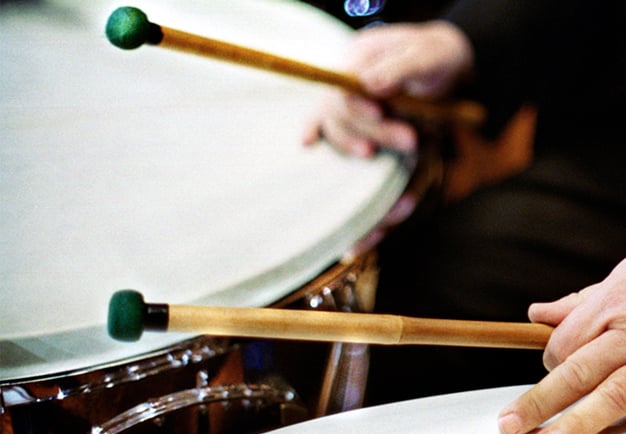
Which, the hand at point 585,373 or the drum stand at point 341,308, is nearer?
the hand at point 585,373

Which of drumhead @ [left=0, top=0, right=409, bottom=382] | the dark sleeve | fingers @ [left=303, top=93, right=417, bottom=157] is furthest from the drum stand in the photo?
the dark sleeve

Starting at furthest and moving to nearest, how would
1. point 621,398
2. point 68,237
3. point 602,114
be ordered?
point 602,114
point 68,237
point 621,398

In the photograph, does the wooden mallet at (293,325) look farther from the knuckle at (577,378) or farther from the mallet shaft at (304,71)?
the mallet shaft at (304,71)

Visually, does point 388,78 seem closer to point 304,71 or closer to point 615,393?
point 304,71

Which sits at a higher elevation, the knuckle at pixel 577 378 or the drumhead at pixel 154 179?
the drumhead at pixel 154 179

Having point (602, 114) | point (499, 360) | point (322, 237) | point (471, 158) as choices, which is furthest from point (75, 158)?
point (471, 158)

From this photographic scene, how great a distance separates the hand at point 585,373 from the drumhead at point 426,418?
0.02 metres

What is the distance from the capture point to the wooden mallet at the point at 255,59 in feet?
1.72

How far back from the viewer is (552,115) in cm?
97

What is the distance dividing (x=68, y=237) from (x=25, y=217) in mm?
43

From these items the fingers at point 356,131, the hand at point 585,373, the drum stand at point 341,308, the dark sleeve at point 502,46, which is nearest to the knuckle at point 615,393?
the hand at point 585,373

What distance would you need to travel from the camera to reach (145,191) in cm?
56

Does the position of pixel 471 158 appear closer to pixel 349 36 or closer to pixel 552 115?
pixel 552 115

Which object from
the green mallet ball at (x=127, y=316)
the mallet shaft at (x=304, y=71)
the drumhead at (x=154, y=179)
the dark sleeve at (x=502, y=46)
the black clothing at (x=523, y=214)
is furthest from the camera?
the dark sleeve at (x=502, y=46)
